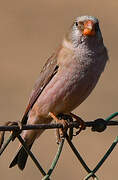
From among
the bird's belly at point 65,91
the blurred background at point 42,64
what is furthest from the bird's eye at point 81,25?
the blurred background at point 42,64

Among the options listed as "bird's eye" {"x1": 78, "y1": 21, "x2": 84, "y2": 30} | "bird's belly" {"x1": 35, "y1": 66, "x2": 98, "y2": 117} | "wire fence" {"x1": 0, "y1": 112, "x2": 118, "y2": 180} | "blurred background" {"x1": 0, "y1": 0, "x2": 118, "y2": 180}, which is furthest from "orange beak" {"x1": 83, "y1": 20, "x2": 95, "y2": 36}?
"blurred background" {"x1": 0, "y1": 0, "x2": 118, "y2": 180}

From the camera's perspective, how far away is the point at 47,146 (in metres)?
13.7

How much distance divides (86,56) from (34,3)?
18921 mm

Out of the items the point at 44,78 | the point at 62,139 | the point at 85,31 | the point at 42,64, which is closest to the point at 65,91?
the point at 44,78

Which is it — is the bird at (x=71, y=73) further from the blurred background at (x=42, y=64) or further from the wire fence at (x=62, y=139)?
the blurred background at (x=42, y=64)

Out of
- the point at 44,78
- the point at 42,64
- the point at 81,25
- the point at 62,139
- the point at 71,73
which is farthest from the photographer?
the point at 42,64

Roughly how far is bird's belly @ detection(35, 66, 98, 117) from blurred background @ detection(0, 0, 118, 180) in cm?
502

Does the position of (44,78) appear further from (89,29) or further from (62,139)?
(62,139)

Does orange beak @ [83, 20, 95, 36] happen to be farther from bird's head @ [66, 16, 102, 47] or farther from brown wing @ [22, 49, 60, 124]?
brown wing @ [22, 49, 60, 124]

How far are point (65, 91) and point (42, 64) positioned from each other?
1107 cm

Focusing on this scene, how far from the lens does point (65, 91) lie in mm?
7051

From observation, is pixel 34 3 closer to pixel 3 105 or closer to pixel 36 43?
pixel 36 43

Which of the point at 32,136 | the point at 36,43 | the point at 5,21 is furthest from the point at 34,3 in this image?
the point at 32,136

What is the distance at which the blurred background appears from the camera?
1279 cm
